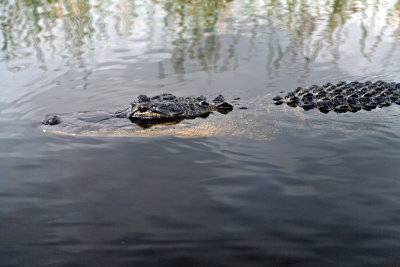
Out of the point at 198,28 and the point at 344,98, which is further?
the point at 198,28

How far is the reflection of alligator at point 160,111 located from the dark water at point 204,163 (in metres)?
0.26

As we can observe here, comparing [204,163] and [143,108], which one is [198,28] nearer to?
[143,108]

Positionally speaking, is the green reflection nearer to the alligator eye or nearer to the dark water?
the dark water

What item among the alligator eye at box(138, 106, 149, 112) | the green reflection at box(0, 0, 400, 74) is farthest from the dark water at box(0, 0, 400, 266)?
the alligator eye at box(138, 106, 149, 112)

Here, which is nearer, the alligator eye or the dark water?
the dark water

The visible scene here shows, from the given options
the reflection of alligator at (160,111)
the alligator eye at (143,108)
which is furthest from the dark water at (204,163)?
the alligator eye at (143,108)

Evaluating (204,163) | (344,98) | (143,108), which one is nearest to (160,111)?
(143,108)

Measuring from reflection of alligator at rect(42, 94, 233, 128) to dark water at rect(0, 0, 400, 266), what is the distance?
262 mm

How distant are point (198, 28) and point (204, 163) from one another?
20.0 ft

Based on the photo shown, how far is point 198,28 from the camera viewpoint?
9.34 m

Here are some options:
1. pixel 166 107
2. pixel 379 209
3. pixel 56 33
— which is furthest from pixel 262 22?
pixel 379 209

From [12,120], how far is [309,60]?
5061mm

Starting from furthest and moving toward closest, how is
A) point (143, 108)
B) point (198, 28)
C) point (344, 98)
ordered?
point (198, 28), point (344, 98), point (143, 108)

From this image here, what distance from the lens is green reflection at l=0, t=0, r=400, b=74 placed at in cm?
750
